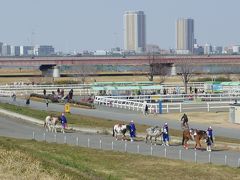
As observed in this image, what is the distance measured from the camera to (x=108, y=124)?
4844 cm

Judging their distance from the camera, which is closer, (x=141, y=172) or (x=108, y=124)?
(x=141, y=172)

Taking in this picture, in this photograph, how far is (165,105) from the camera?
63219 millimetres

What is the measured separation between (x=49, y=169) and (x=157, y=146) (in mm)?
16792

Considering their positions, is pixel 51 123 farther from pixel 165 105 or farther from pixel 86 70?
pixel 86 70

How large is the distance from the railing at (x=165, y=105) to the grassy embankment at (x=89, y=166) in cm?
2695

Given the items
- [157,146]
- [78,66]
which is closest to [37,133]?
[157,146]

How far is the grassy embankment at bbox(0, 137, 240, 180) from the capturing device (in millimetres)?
20188

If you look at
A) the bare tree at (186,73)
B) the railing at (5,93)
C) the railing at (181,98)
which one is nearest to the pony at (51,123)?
the railing at (181,98)

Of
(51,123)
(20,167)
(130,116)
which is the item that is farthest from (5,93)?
(20,167)

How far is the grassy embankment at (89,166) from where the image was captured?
795 inches

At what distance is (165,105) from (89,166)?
36.4 metres

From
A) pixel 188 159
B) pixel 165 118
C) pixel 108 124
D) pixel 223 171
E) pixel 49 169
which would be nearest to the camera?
pixel 49 169

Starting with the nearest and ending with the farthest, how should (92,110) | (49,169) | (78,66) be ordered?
(49,169) < (92,110) < (78,66)

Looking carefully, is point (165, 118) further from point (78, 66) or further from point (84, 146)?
point (78, 66)
